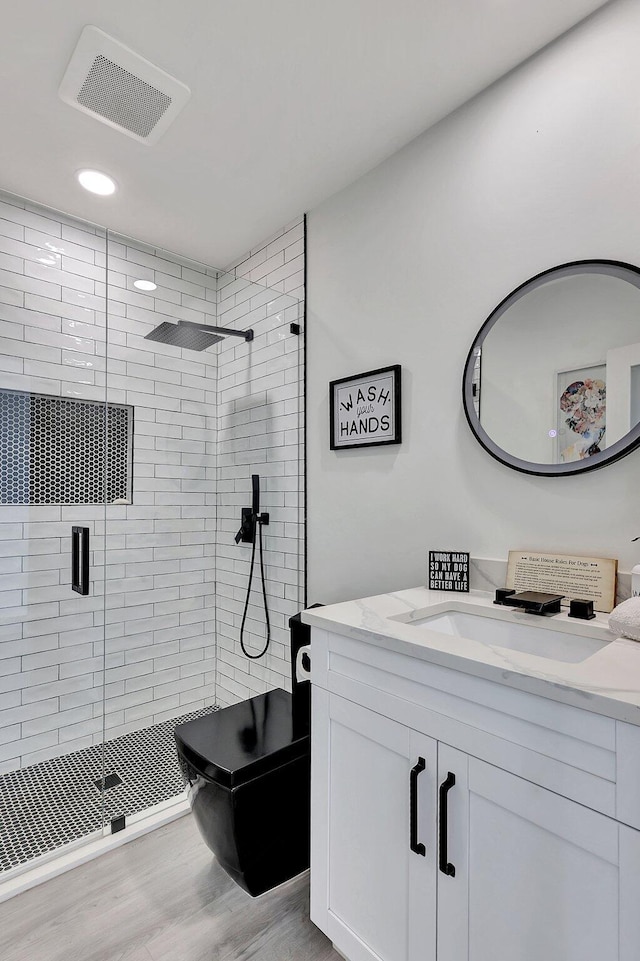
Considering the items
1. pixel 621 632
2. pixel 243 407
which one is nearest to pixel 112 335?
pixel 243 407

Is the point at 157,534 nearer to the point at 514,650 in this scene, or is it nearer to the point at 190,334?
the point at 190,334

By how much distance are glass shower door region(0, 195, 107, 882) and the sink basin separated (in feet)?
4.78

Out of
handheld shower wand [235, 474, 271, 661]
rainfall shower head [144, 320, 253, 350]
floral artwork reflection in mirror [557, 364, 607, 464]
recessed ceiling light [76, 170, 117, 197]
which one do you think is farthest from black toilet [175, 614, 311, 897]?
recessed ceiling light [76, 170, 117, 197]

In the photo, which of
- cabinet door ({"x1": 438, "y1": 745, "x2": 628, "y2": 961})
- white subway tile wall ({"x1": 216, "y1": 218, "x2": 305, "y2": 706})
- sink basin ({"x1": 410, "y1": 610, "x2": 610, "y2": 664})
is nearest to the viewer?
cabinet door ({"x1": 438, "y1": 745, "x2": 628, "y2": 961})

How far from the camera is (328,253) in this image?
88.7 inches

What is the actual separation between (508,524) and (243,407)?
4.53 feet

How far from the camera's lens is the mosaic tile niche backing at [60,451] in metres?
1.95

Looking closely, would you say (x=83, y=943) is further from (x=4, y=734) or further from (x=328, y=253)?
(x=328, y=253)

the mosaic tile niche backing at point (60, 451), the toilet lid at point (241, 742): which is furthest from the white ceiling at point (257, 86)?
the toilet lid at point (241, 742)

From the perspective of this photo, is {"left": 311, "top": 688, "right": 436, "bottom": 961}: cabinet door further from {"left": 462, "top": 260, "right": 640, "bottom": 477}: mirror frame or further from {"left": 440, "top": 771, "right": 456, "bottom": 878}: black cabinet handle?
{"left": 462, "top": 260, "right": 640, "bottom": 477}: mirror frame

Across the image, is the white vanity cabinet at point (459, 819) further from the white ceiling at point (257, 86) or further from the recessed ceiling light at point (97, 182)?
the recessed ceiling light at point (97, 182)

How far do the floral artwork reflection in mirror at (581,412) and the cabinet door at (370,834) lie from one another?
2.92 feet

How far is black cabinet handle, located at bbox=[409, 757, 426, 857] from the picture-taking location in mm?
1039

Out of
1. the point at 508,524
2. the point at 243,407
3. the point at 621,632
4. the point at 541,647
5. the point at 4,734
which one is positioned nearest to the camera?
the point at 621,632
